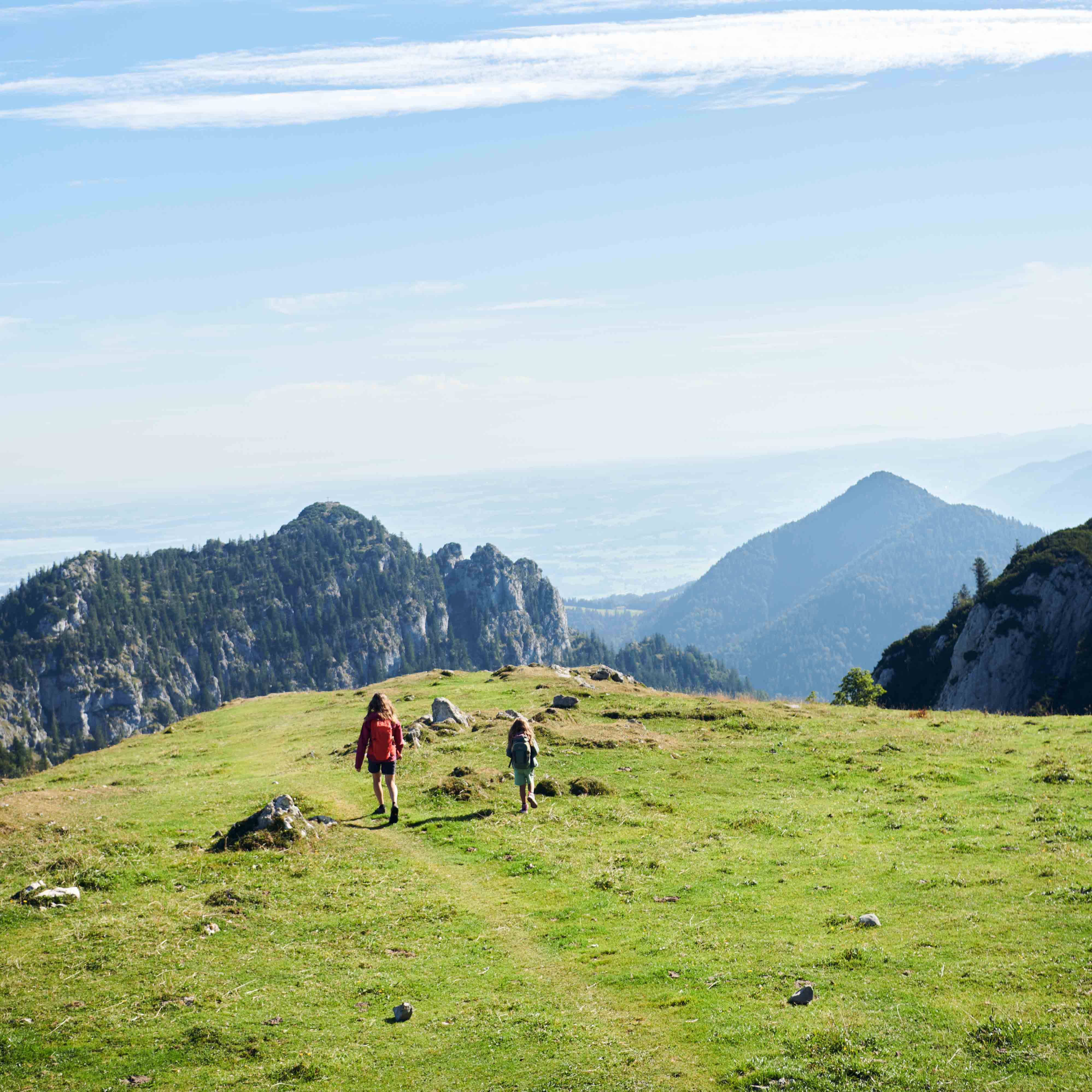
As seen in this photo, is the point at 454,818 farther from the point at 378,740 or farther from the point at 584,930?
the point at 584,930

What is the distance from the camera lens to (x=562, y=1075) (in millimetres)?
13766

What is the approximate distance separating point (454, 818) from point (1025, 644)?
8070 cm

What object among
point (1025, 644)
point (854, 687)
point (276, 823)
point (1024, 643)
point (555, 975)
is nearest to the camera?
point (555, 975)

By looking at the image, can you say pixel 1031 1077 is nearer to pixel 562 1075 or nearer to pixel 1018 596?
pixel 562 1075

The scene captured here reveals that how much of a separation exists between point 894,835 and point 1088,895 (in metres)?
6.93

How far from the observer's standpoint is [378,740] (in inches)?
1147

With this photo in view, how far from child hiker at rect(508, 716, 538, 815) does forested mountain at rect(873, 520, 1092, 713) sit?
66076mm

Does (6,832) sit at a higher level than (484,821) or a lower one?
higher

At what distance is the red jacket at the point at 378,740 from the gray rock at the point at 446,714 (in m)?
13.2

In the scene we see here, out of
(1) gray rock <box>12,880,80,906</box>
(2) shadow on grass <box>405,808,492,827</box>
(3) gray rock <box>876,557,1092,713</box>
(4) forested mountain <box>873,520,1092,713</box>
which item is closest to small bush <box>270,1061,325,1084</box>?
(1) gray rock <box>12,880,80,906</box>

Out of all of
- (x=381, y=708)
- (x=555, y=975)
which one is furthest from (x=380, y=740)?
(x=555, y=975)

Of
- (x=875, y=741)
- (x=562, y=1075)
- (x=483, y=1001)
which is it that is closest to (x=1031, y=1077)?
(x=562, y=1075)

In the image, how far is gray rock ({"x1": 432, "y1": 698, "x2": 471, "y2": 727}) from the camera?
43.0 meters

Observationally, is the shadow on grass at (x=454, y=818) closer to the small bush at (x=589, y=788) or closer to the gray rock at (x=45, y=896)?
the small bush at (x=589, y=788)
